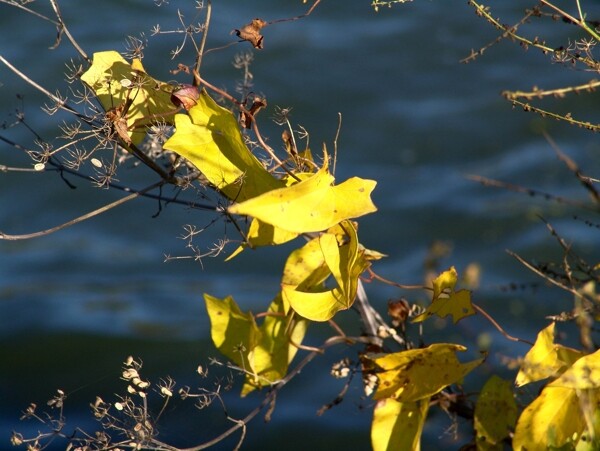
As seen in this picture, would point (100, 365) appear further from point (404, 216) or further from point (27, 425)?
point (404, 216)

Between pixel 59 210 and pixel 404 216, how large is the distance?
2.22ft

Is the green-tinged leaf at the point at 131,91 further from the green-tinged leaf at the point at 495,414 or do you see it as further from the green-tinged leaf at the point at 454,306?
the green-tinged leaf at the point at 495,414

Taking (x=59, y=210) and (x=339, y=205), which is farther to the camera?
(x=59, y=210)

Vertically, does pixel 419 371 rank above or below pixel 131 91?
below

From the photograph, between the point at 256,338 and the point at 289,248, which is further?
the point at 289,248

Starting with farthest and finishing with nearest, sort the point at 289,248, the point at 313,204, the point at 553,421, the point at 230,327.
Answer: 1. the point at 289,248
2. the point at 230,327
3. the point at 553,421
4. the point at 313,204

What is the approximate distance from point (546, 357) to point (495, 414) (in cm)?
11

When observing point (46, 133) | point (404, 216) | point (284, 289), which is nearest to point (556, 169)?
point (404, 216)

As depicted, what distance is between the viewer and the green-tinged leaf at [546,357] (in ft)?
2.22

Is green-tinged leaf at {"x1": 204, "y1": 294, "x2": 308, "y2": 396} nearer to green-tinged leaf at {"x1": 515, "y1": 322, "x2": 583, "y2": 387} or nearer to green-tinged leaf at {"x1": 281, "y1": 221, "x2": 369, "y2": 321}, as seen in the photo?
green-tinged leaf at {"x1": 281, "y1": 221, "x2": 369, "y2": 321}

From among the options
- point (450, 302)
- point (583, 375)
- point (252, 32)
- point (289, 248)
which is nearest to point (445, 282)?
point (450, 302)

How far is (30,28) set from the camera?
6.93 ft

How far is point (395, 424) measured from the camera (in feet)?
2.47

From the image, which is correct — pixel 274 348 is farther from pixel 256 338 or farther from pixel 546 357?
pixel 546 357
